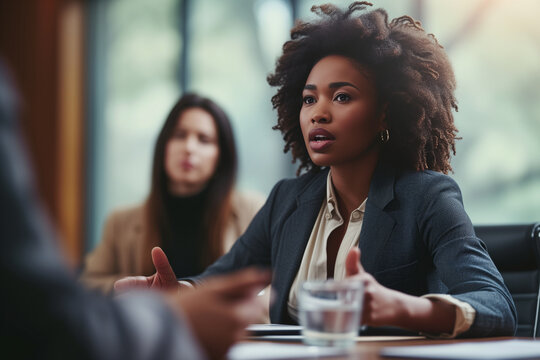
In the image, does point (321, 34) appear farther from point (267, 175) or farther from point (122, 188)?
point (122, 188)

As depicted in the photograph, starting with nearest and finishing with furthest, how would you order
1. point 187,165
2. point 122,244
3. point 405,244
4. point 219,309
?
point 219,309
point 405,244
point 187,165
point 122,244

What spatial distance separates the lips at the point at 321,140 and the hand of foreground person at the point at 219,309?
90 cm

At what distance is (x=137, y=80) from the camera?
5789mm

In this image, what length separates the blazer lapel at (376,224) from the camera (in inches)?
58.0

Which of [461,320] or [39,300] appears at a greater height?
[39,300]

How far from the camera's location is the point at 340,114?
1.57 meters

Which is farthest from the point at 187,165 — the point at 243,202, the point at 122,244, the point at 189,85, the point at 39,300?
the point at 39,300

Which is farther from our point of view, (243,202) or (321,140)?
(243,202)

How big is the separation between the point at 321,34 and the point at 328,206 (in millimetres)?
456

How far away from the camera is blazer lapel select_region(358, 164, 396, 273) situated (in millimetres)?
1474

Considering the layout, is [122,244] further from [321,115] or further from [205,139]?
[321,115]

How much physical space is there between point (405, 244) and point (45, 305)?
107cm

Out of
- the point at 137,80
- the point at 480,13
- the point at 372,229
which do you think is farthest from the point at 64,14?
the point at 372,229

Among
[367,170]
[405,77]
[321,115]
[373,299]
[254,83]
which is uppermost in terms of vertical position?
[254,83]
